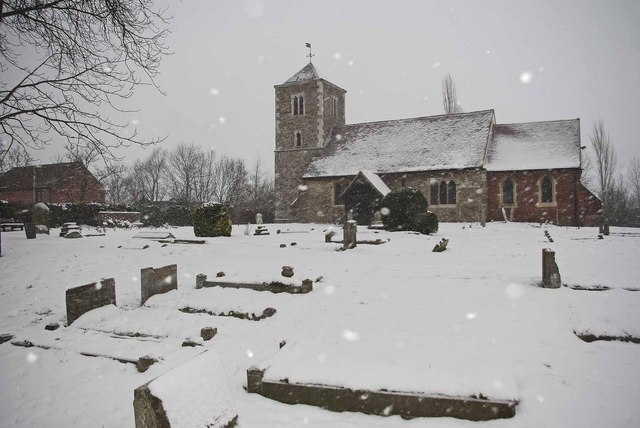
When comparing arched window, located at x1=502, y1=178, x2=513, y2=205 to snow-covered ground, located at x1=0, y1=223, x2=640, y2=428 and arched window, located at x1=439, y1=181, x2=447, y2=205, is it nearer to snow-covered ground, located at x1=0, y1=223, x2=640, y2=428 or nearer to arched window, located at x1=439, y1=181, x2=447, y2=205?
arched window, located at x1=439, y1=181, x2=447, y2=205

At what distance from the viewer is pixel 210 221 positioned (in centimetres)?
1678

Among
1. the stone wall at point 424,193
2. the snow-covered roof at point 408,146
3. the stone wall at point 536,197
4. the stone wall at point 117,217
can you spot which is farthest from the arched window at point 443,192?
the stone wall at point 117,217

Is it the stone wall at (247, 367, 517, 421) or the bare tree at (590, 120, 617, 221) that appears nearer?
the stone wall at (247, 367, 517, 421)

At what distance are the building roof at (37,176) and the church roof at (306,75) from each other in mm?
25575

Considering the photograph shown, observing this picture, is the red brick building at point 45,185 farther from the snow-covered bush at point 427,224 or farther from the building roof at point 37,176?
the snow-covered bush at point 427,224

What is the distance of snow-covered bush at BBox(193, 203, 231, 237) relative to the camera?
1678 centimetres

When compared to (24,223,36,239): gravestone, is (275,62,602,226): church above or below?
above

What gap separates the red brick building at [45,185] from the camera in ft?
131

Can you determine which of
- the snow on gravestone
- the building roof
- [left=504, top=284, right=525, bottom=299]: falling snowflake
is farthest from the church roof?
the snow on gravestone

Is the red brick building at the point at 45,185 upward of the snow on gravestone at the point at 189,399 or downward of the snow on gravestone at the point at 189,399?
upward

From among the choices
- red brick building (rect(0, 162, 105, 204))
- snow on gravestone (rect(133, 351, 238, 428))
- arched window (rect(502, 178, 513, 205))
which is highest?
red brick building (rect(0, 162, 105, 204))

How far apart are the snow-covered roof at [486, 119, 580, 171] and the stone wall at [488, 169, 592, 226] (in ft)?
1.60

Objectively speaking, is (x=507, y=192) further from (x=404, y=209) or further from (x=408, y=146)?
(x=404, y=209)

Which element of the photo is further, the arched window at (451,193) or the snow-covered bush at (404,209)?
the arched window at (451,193)
